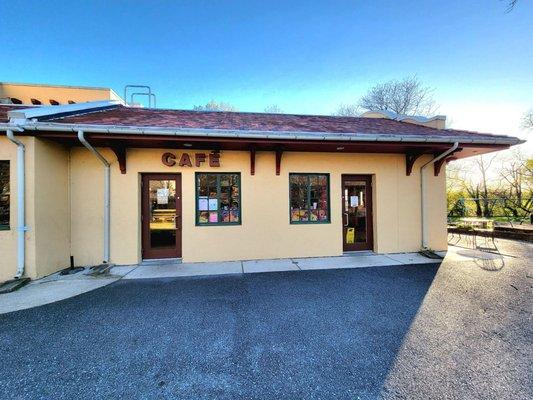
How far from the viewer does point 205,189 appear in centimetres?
619

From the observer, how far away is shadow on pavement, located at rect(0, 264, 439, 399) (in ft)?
6.91

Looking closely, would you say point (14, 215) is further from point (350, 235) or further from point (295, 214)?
point (350, 235)

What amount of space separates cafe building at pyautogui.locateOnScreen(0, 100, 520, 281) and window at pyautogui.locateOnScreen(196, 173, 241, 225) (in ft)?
0.09

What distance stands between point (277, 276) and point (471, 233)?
961 centimetres

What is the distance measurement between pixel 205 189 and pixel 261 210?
1.55 m

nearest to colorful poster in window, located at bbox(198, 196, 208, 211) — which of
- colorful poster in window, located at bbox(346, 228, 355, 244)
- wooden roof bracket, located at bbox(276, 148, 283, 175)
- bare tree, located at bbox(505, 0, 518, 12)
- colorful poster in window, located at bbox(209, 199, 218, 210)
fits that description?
colorful poster in window, located at bbox(209, 199, 218, 210)

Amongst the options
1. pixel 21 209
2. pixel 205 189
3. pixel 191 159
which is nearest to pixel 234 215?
pixel 205 189

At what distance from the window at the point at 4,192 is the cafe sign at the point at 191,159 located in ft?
9.77

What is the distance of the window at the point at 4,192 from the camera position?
4.84 metres

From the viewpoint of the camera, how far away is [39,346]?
107 inches

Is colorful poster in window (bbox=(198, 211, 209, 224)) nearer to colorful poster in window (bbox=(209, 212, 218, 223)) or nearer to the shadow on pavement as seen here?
colorful poster in window (bbox=(209, 212, 218, 223))

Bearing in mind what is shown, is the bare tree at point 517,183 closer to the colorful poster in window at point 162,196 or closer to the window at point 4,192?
the colorful poster in window at point 162,196

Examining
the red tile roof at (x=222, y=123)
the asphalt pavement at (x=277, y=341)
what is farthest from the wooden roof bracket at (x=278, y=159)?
the asphalt pavement at (x=277, y=341)

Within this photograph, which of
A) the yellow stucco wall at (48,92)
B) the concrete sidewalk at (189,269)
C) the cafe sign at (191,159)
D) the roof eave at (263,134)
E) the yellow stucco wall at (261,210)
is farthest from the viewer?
the yellow stucco wall at (48,92)
